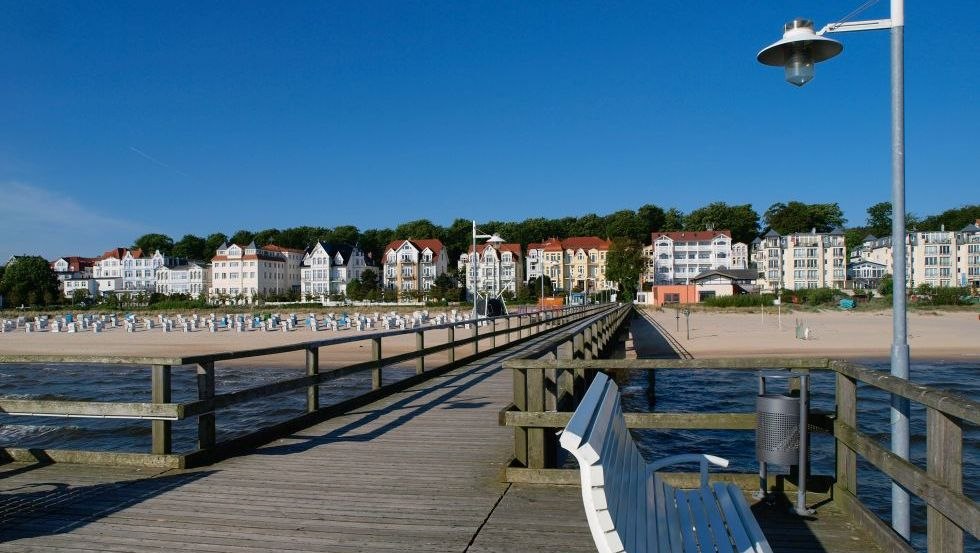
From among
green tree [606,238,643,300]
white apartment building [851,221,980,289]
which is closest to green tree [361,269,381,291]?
green tree [606,238,643,300]

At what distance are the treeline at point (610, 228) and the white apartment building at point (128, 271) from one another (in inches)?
703

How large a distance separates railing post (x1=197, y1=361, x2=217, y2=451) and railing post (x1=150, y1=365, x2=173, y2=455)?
254 millimetres

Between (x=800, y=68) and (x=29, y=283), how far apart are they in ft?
443

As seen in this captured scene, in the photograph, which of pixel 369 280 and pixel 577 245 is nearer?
pixel 369 280

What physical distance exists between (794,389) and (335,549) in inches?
132

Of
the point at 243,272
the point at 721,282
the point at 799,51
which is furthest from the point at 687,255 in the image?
the point at 799,51

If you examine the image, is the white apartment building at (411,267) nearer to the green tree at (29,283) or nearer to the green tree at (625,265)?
the green tree at (625,265)

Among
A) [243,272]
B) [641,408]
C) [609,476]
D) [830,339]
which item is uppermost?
[243,272]

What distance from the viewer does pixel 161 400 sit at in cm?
577

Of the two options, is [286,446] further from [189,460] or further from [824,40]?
[824,40]

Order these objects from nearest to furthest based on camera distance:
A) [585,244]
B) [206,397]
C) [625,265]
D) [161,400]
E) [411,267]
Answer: [161,400], [206,397], [625,265], [411,267], [585,244]

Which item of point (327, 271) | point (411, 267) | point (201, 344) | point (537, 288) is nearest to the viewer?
point (201, 344)

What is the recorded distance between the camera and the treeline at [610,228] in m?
128

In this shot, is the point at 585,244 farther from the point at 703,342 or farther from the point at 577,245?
the point at 703,342
